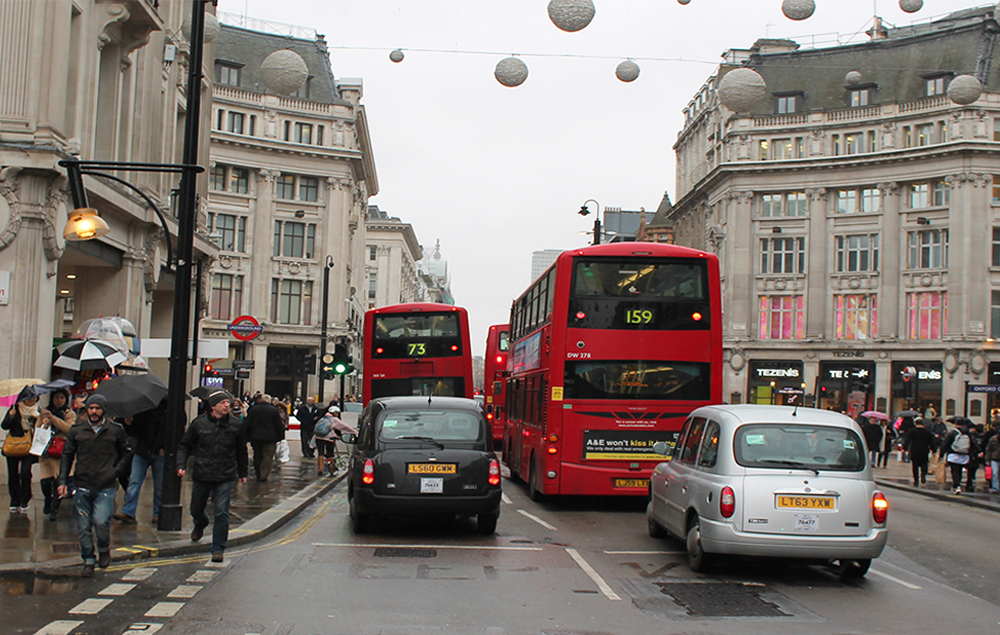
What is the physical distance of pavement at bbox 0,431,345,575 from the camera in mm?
9933

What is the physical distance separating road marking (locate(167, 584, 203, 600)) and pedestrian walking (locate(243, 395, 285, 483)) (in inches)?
395

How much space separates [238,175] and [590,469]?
51455mm

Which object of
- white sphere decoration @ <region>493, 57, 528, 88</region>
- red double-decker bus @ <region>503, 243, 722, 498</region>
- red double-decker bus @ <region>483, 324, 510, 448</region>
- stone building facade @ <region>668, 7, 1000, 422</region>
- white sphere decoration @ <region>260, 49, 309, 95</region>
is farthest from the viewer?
stone building facade @ <region>668, 7, 1000, 422</region>

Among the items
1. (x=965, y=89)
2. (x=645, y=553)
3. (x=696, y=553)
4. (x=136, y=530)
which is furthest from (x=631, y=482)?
(x=965, y=89)

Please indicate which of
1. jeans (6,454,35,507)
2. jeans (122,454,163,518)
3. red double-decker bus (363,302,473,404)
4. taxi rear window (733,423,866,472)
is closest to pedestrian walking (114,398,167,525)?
jeans (122,454,163,518)

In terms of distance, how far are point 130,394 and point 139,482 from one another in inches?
48.9

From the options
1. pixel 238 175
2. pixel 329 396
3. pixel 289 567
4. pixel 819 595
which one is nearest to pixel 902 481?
pixel 819 595

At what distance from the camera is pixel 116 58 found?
21359mm

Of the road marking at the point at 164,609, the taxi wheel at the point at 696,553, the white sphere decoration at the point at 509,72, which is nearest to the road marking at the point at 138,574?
the road marking at the point at 164,609

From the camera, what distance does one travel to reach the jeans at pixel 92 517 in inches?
370

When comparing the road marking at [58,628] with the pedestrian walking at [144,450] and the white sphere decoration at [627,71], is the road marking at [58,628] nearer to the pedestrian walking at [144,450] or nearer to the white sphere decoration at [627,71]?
the pedestrian walking at [144,450]

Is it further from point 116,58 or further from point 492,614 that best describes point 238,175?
point 492,614

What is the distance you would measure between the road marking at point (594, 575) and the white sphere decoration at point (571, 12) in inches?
297

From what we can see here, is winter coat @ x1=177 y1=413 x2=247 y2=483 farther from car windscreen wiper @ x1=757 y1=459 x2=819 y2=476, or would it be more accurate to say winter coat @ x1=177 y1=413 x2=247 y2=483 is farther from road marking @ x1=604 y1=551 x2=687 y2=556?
car windscreen wiper @ x1=757 y1=459 x2=819 y2=476
